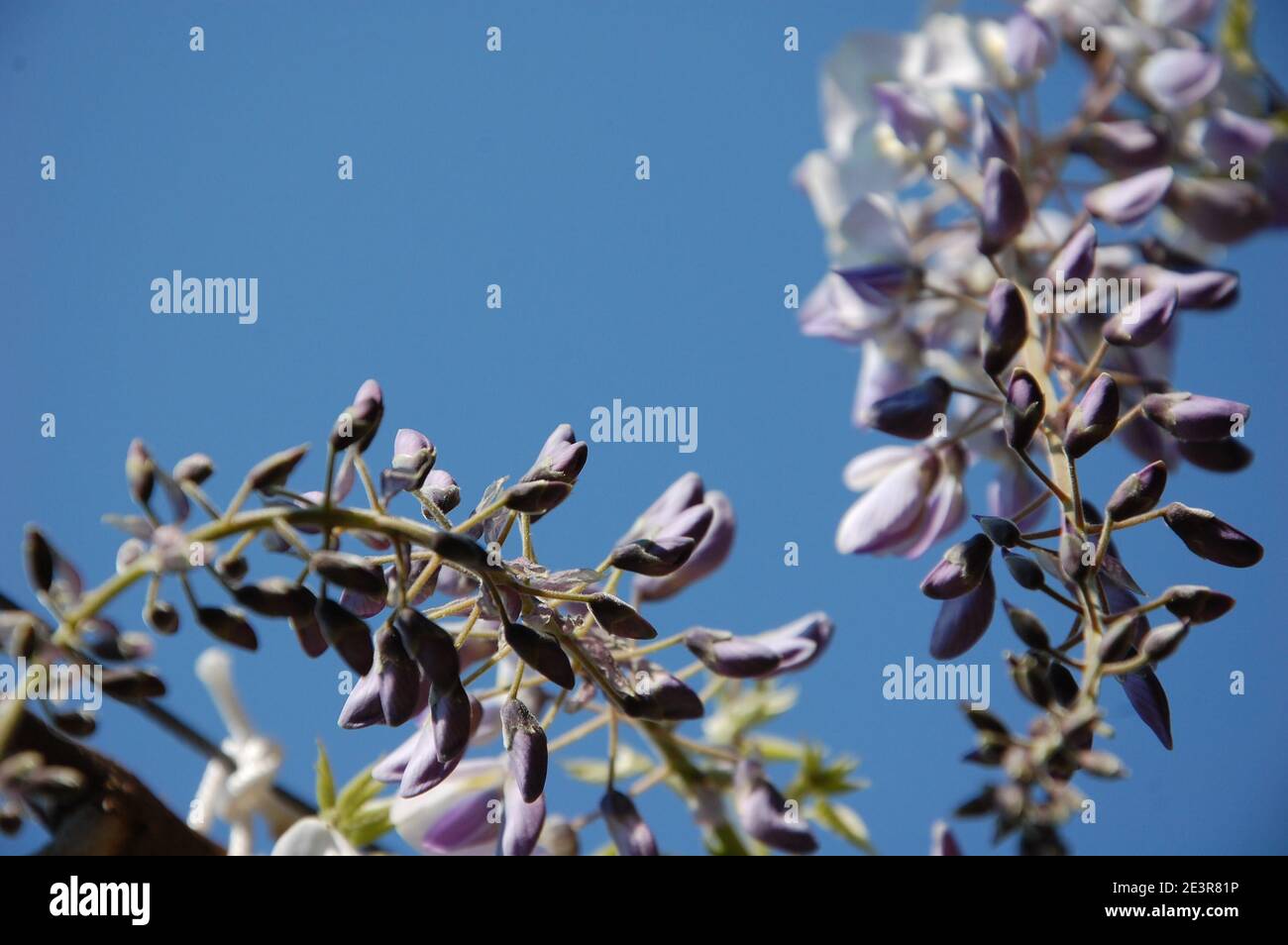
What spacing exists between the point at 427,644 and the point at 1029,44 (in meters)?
0.68

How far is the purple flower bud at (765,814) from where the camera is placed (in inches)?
26.0

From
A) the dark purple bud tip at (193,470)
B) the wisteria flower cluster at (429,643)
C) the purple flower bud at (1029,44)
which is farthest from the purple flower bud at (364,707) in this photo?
the purple flower bud at (1029,44)

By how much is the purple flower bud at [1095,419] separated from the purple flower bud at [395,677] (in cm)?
34

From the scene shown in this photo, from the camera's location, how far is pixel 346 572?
1.57 feet

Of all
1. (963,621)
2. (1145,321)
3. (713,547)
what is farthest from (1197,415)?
(713,547)

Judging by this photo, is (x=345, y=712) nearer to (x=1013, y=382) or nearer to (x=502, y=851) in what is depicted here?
(x=502, y=851)

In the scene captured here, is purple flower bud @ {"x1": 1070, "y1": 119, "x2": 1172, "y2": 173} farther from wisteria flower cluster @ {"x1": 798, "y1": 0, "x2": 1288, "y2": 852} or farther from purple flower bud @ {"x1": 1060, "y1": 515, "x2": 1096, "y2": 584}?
purple flower bud @ {"x1": 1060, "y1": 515, "x2": 1096, "y2": 584}

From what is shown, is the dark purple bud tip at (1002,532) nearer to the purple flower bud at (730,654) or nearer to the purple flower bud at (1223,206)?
the purple flower bud at (730,654)

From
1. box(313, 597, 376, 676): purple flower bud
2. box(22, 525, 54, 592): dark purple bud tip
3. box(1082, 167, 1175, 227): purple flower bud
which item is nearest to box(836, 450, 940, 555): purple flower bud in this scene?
box(1082, 167, 1175, 227): purple flower bud

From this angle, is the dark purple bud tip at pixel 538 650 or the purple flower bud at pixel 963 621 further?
the purple flower bud at pixel 963 621

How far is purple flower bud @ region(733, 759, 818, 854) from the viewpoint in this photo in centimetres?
66

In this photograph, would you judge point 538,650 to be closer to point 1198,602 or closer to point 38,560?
point 38,560
